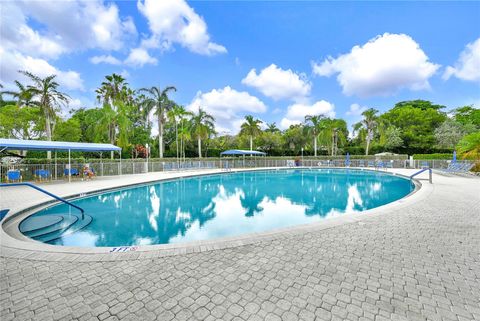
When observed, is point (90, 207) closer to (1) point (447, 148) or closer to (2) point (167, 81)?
(2) point (167, 81)

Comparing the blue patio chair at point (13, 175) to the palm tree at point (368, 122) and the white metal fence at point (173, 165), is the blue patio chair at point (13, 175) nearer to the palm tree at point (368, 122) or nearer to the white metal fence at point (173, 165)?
the white metal fence at point (173, 165)

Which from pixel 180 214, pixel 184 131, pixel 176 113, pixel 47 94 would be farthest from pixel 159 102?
pixel 180 214

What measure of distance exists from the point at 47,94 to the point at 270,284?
72.9 feet

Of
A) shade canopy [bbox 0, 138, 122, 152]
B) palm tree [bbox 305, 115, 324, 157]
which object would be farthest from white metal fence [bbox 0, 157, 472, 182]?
palm tree [bbox 305, 115, 324, 157]

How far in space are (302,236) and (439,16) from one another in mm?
17157

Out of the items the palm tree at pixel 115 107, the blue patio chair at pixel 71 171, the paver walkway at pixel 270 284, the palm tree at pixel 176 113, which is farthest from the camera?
the palm tree at pixel 176 113

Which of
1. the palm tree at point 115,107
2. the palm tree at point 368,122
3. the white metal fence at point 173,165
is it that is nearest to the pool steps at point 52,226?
the white metal fence at point 173,165

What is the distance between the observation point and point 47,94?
57.0ft

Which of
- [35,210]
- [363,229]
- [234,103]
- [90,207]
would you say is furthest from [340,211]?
[234,103]

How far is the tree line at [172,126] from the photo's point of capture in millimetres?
20450

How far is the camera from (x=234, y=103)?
35.7 metres

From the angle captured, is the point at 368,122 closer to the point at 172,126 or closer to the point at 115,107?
the point at 172,126

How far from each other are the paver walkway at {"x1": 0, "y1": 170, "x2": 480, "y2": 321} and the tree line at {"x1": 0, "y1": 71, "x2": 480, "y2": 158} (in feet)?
55.7

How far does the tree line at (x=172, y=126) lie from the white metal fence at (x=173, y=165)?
295 centimetres
